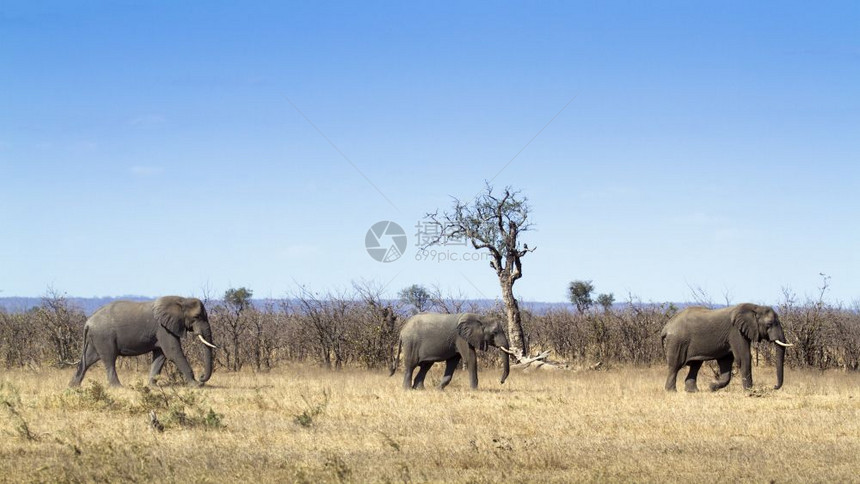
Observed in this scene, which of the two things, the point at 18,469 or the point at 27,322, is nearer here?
the point at 18,469

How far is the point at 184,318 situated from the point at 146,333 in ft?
3.08

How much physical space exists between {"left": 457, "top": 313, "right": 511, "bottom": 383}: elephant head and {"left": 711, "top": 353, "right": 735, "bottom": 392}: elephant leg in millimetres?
4886

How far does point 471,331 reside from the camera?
2120cm

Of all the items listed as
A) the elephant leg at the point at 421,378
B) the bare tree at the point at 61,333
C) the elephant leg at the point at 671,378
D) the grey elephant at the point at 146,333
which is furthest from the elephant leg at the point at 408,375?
the bare tree at the point at 61,333

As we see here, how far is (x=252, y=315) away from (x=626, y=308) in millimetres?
13120

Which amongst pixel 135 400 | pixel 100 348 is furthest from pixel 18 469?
pixel 100 348

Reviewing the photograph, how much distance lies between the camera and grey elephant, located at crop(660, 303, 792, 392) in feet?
69.0

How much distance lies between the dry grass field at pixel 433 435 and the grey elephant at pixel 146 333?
2.58ft

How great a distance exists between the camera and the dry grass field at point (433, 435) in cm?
1090

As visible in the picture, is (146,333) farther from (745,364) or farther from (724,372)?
(745,364)

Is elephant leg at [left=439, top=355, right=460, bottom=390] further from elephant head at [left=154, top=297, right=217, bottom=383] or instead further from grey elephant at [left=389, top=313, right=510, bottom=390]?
elephant head at [left=154, top=297, right=217, bottom=383]

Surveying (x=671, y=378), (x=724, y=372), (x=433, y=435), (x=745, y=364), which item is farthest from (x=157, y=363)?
(x=745, y=364)

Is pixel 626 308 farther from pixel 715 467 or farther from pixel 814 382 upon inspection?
pixel 715 467

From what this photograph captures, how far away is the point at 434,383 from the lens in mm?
23016
